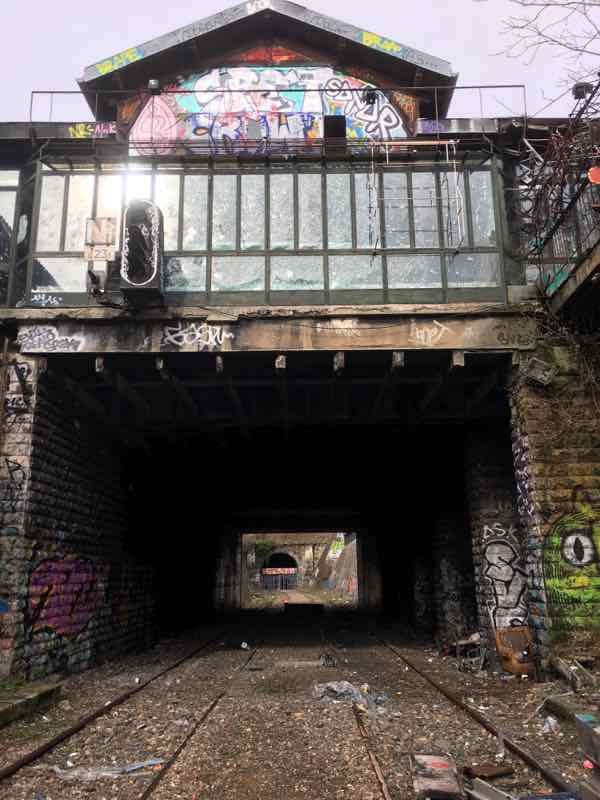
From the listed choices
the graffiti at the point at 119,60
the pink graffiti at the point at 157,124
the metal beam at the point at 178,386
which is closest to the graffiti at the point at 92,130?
the pink graffiti at the point at 157,124

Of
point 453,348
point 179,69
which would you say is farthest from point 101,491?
point 179,69

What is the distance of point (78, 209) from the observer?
419 inches

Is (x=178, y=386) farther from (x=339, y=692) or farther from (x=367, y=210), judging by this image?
(x=339, y=692)

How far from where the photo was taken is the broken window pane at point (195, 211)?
10477 millimetres

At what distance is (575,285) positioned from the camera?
8938 mm

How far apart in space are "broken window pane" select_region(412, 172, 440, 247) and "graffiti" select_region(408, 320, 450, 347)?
1479mm

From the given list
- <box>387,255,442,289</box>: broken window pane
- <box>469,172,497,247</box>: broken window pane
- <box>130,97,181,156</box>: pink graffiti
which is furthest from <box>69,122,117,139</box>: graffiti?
<box>469,172,497,247</box>: broken window pane

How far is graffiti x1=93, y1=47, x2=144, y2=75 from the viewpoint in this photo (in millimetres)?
12250

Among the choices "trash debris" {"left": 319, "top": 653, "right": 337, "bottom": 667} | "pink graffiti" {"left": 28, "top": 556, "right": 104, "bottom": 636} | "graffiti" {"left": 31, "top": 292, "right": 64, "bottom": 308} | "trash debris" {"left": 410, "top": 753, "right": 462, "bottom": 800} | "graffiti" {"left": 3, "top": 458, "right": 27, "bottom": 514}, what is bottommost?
"trash debris" {"left": 319, "top": 653, "right": 337, "bottom": 667}

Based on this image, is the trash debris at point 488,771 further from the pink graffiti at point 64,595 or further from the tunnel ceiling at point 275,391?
the pink graffiti at point 64,595

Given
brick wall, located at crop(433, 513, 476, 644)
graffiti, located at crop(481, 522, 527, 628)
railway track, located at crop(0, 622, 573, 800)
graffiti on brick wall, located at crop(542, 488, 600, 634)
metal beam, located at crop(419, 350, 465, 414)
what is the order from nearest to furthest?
railway track, located at crop(0, 622, 573, 800), graffiti on brick wall, located at crop(542, 488, 600, 634), metal beam, located at crop(419, 350, 465, 414), graffiti, located at crop(481, 522, 527, 628), brick wall, located at crop(433, 513, 476, 644)

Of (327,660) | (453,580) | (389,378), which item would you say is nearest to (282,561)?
(453,580)

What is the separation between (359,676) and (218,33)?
1207 cm

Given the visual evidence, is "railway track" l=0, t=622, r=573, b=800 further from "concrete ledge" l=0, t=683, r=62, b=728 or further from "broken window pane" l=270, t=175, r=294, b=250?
"broken window pane" l=270, t=175, r=294, b=250
